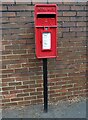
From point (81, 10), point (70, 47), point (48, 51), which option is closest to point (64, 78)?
point (70, 47)

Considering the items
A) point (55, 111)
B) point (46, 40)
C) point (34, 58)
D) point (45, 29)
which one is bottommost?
point (55, 111)

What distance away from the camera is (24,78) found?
4820 mm

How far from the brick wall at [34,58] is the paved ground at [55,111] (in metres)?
0.13

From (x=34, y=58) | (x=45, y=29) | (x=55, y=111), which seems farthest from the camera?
(x=34, y=58)

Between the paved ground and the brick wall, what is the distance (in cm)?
13

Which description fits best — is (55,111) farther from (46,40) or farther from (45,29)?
(45,29)

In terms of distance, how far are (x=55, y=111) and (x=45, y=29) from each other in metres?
1.39

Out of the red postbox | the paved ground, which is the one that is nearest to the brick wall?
the paved ground

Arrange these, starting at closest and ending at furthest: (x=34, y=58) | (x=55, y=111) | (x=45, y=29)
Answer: (x=45, y=29) → (x=55, y=111) → (x=34, y=58)

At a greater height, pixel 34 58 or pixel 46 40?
pixel 46 40

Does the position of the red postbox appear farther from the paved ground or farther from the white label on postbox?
the paved ground

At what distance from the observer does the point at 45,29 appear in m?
4.21

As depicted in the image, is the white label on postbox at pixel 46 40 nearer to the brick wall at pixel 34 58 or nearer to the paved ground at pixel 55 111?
the brick wall at pixel 34 58

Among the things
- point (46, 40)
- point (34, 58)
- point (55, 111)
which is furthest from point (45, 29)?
point (55, 111)
